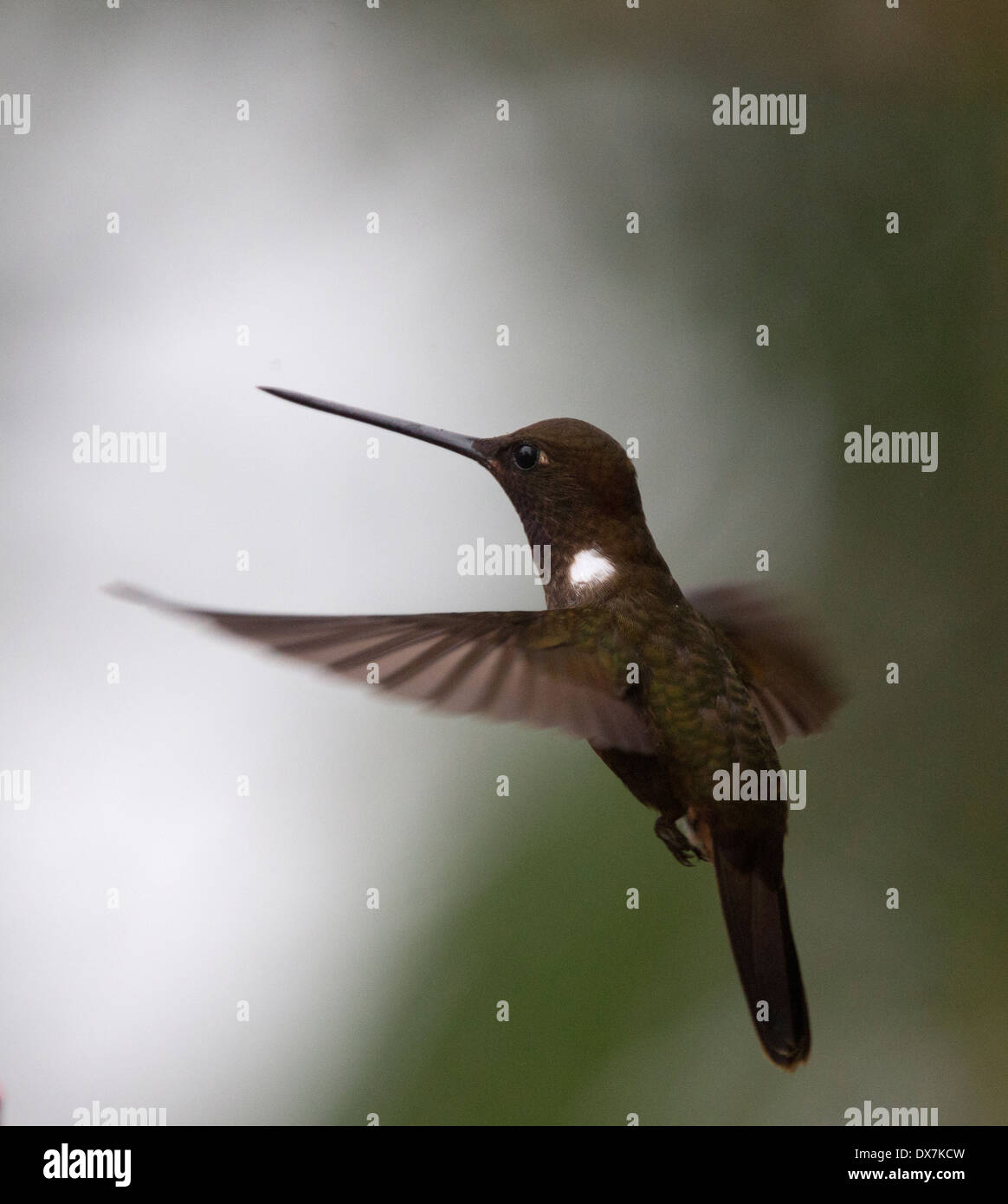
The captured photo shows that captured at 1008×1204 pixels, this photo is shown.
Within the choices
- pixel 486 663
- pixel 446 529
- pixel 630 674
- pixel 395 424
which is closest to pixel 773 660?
pixel 630 674

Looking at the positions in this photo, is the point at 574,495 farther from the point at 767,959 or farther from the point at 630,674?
the point at 767,959

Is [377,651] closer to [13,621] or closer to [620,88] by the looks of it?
[13,621]

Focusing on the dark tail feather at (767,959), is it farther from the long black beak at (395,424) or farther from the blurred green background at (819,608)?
the blurred green background at (819,608)

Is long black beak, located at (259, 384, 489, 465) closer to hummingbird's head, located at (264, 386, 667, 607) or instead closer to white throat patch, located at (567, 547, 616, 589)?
hummingbird's head, located at (264, 386, 667, 607)

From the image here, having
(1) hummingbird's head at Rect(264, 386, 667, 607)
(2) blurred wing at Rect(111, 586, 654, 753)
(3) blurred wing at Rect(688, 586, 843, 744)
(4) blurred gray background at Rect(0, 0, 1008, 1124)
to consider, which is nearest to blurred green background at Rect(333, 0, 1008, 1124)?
(4) blurred gray background at Rect(0, 0, 1008, 1124)

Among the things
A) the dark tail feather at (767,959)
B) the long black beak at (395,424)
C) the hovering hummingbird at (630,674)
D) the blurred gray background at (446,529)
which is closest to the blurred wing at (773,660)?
the hovering hummingbird at (630,674)

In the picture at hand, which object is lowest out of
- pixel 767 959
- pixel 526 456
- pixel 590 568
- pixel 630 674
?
pixel 767 959
